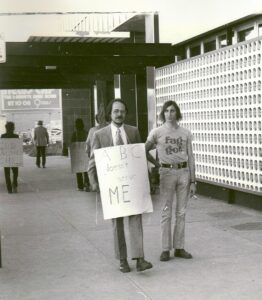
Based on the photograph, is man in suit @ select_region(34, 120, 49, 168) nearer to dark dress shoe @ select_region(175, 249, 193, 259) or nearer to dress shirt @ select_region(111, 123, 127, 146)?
dark dress shoe @ select_region(175, 249, 193, 259)

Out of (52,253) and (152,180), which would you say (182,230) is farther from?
(52,253)

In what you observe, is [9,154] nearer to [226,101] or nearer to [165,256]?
[226,101]

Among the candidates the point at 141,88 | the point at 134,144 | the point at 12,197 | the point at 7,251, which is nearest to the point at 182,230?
the point at 134,144

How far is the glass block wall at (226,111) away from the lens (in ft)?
32.2

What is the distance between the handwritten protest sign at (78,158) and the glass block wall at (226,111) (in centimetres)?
278

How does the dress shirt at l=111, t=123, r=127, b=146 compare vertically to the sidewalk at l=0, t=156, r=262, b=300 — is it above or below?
above

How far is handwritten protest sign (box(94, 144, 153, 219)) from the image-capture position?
659 centimetres

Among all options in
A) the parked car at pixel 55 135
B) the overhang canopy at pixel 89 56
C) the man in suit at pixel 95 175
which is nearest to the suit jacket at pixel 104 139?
the man in suit at pixel 95 175

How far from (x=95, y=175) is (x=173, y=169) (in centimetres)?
92

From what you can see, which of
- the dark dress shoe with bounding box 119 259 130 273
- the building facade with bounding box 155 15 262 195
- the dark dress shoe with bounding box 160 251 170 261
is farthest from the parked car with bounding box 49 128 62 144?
the dark dress shoe with bounding box 119 259 130 273

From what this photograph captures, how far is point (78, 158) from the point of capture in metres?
14.5

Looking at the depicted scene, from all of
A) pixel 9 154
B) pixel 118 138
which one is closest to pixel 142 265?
pixel 118 138

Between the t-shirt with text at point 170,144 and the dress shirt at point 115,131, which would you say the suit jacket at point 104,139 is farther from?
the t-shirt with text at point 170,144

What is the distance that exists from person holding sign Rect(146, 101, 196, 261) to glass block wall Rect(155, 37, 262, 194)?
2914 mm
